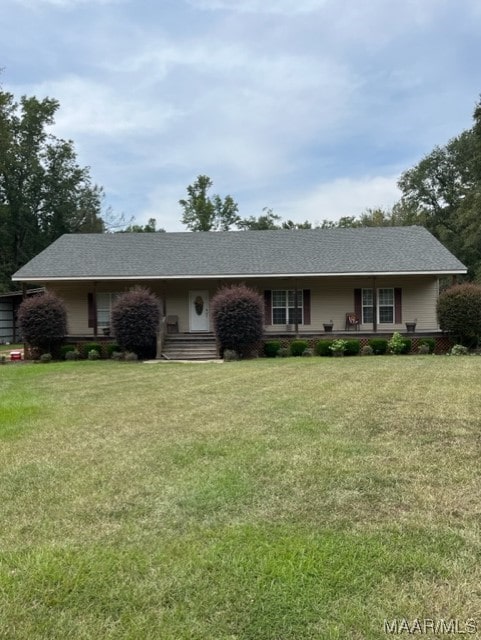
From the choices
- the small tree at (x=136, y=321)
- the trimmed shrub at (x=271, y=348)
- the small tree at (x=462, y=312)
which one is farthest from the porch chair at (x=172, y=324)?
the small tree at (x=462, y=312)

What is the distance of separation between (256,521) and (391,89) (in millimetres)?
18100

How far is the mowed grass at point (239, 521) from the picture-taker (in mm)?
2490

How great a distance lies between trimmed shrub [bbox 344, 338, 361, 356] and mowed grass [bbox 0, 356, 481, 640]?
959cm

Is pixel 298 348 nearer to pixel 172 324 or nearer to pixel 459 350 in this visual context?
pixel 459 350

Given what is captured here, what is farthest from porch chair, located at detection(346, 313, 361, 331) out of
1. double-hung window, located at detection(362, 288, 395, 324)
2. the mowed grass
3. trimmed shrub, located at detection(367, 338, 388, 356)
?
the mowed grass

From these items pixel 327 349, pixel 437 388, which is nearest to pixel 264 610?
pixel 437 388

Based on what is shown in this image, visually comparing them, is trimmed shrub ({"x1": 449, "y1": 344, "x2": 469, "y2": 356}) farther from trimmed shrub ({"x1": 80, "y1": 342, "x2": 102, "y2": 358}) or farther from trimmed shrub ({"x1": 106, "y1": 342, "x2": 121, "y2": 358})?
trimmed shrub ({"x1": 80, "y1": 342, "x2": 102, "y2": 358})

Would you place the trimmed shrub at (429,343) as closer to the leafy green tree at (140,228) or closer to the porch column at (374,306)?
the porch column at (374,306)

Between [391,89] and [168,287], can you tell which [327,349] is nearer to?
[168,287]

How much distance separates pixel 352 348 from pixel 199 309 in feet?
20.4

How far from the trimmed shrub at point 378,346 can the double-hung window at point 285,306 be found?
339 cm

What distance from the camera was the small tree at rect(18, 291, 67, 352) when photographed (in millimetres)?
16859

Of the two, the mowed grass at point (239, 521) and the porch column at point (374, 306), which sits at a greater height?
the porch column at point (374, 306)

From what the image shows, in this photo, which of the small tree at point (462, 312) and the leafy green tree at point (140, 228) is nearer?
the small tree at point (462, 312)
